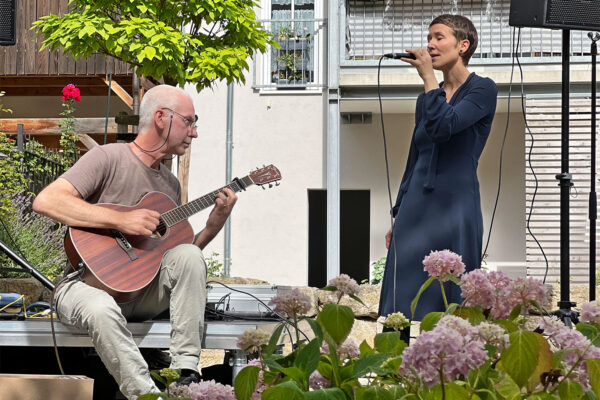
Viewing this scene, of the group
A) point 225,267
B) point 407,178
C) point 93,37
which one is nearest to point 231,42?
point 93,37

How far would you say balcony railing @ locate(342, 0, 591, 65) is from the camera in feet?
35.8

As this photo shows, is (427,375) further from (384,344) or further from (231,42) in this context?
(231,42)

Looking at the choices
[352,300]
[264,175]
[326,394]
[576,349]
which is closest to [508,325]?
[576,349]

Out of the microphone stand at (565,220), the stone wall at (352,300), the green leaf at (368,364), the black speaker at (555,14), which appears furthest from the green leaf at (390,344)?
the stone wall at (352,300)

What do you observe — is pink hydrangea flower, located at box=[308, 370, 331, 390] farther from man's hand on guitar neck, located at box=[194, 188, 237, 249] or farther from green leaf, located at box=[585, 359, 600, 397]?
man's hand on guitar neck, located at box=[194, 188, 237, 249]

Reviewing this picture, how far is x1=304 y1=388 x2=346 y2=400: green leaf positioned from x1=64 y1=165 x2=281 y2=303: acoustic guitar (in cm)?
199

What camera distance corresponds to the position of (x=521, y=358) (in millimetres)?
864

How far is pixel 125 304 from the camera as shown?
2908 mm

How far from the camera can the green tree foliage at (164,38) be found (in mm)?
5938

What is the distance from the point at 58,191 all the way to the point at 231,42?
383 centimetres

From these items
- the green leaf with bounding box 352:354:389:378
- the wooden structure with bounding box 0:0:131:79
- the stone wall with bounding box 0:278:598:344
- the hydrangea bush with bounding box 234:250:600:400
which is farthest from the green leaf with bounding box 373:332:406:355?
the wooden structure with bounding box 0:0:131:79

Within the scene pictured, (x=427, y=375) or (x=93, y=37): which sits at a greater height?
(x=93, y=37)

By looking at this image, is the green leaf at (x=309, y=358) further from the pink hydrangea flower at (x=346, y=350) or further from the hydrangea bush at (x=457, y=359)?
the pink hydrangea flower at (x=346, y=350)

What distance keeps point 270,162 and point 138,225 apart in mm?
8351
